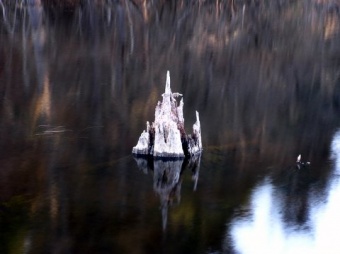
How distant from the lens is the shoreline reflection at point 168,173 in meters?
30.4

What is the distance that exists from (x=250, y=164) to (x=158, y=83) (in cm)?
1958

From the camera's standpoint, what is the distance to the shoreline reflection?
3044 cm

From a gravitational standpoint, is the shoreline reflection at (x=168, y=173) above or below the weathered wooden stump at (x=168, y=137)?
below

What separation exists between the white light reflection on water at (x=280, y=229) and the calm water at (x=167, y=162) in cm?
7

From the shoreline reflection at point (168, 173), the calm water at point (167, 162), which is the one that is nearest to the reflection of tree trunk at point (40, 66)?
the calm water at point (167, 162)

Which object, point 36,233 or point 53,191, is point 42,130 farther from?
point 36,233

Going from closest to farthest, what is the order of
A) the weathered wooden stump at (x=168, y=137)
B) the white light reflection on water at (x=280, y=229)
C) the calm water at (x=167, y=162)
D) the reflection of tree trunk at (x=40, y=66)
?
the white light reflection on water at (x=280, y=229) → the calm water at (x=167, y=162) → the weathered wooden stump at (x=168, y=137) → the reflection of tree trunk at (x=40, y=66)

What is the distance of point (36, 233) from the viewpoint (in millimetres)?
26906

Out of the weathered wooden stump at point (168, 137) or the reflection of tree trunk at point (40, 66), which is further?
the reflection of tree trunk at point (40, 66)

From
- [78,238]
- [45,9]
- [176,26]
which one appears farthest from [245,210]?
[45,9]

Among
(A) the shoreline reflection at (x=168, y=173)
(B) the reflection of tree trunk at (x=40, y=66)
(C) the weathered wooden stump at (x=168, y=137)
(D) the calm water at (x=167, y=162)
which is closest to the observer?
(D) the calm water at (x=167, y=162)

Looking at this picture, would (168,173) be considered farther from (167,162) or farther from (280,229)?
(280,229)

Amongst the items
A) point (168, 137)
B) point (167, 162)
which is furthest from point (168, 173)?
point (168, 137)

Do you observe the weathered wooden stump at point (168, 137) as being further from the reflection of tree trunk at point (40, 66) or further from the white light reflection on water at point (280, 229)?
the reflection of tree trunk at point (40, 66)
